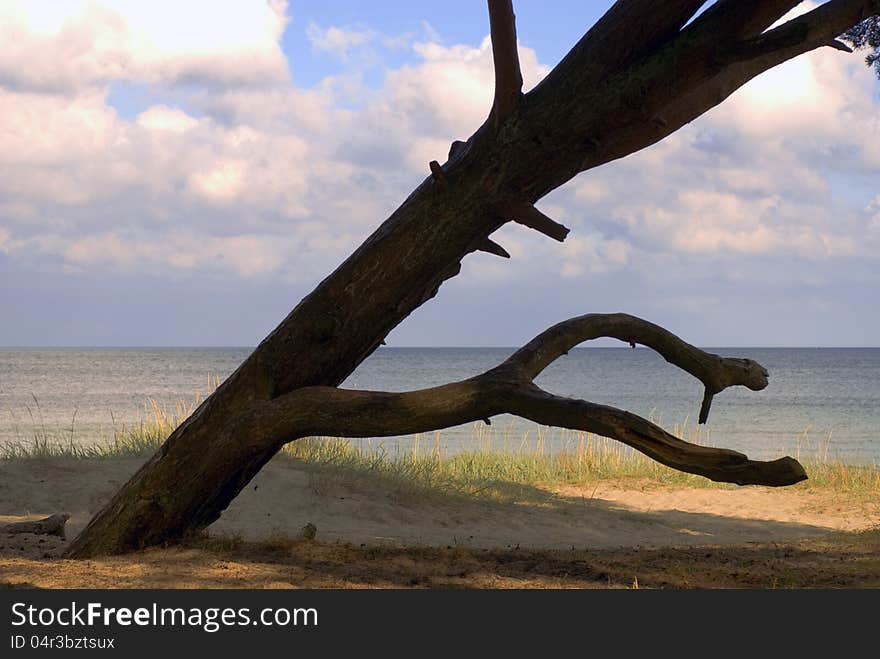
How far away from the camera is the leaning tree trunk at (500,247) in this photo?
480 cm

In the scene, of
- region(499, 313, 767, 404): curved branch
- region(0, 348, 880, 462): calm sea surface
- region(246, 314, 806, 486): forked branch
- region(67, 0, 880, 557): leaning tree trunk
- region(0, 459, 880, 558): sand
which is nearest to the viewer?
region(246, 314, 806, 486): forked branch

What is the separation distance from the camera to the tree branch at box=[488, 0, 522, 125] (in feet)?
16.5

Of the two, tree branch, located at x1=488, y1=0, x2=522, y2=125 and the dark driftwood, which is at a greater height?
tree branch, located at x1=488, y1=0, x2=522, y2=125

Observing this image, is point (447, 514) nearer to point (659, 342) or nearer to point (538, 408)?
point (659, 342)

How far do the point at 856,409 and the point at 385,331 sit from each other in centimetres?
4023

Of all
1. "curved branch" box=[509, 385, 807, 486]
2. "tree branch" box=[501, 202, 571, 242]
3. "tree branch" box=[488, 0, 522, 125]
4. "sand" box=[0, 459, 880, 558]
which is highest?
"tree branch" box=[488, 0, 522, 125]

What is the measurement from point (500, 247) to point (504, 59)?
1099mm

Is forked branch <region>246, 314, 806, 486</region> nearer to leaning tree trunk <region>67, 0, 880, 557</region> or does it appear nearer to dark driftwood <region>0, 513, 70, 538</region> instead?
leaning tree trunk <region>67, 0, 880, 557</region>

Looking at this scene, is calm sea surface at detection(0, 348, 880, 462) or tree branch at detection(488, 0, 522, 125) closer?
tree branch at detection(488, 0, 522, 125)

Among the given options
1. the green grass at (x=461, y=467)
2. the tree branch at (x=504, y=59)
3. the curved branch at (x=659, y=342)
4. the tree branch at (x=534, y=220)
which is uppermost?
the tree branch at (x=504, y=59)

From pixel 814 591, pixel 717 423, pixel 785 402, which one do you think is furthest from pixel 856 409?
pixel 814 591

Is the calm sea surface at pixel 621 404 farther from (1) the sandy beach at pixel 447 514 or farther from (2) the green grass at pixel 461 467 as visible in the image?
(1) the sandy beach at pixel 447 514

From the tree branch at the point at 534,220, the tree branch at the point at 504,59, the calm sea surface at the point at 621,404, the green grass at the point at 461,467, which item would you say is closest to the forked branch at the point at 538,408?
the tree branch at the point at 534,220

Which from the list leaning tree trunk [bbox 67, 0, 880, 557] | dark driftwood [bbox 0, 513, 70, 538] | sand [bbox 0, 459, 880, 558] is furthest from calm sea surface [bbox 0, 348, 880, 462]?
leaning tree trunk [bbox 67, 0, 880, 557]
